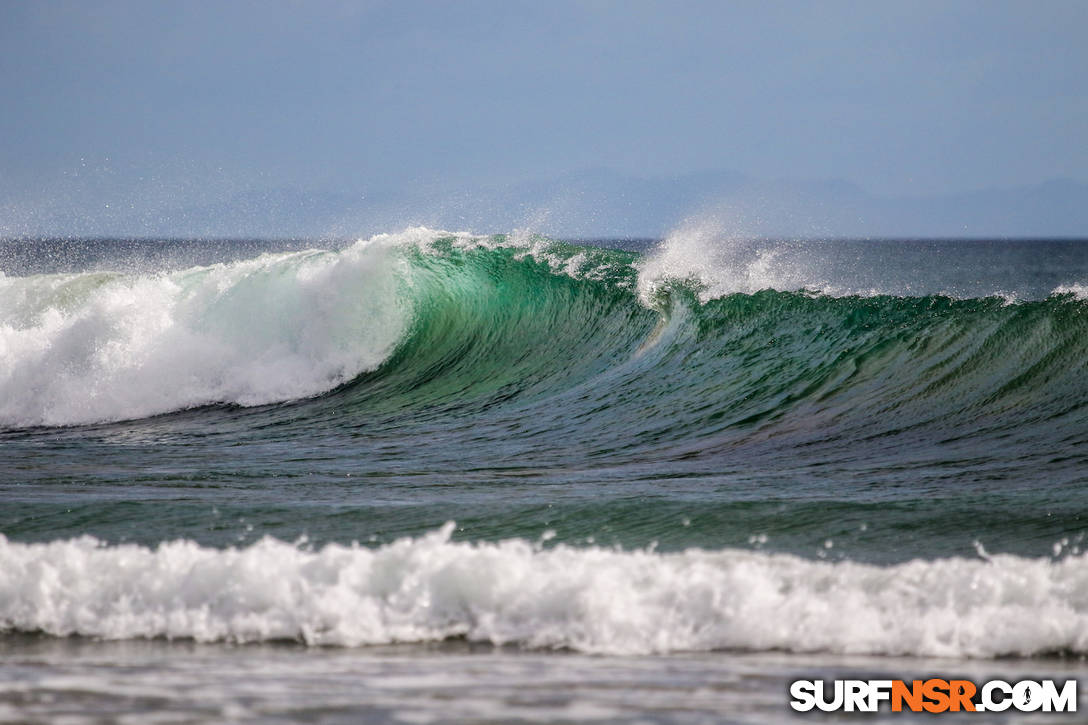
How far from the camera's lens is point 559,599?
4695 millimetres

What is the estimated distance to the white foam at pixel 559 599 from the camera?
447cm

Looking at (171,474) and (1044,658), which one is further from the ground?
(171,474)

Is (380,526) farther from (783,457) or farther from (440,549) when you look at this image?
(783,457)

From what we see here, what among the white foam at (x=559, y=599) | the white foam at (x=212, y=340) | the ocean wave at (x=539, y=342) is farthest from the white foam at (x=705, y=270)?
the white foam at (x=559, y=599)

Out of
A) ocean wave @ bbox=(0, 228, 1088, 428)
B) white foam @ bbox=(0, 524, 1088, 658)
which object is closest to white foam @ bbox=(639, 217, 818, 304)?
ocean wave @ bbox=(0, 228, 1088, 428)

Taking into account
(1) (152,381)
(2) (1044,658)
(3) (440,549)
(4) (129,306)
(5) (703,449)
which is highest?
(4) (129,306)

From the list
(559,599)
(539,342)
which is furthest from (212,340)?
(559,599)

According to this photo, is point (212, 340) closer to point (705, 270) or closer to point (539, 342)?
point (539, 342)

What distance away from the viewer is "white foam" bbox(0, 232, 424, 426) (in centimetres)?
1285

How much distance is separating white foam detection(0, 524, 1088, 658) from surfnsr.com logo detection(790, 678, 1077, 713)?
1.22 ft

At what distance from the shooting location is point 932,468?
7.53 metres

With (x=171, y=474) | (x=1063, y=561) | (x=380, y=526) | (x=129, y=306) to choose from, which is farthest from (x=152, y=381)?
(x=1063, y=561)

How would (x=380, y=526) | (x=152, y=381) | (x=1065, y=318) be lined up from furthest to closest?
(x=152, y=381) → (x=1065, y=318) → (x=380, y=526)

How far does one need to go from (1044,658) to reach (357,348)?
9982 mm
